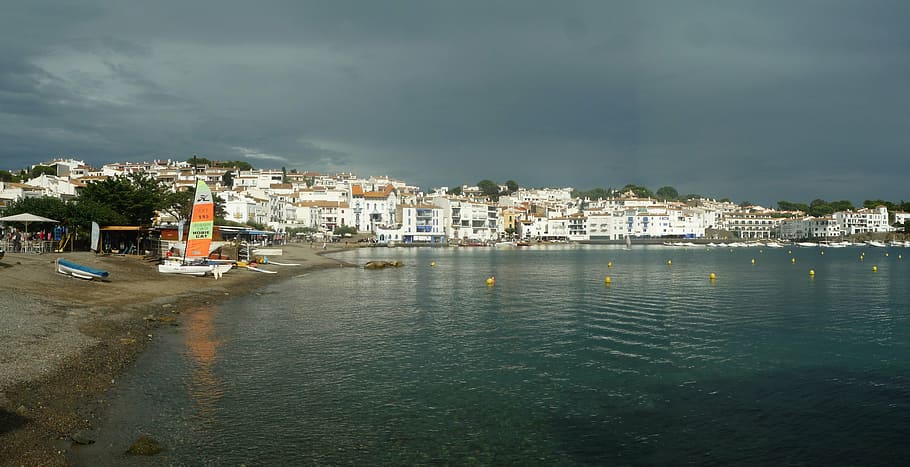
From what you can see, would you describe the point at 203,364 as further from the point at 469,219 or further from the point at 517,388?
the point at 469,219

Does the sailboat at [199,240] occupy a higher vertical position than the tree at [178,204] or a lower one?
lower

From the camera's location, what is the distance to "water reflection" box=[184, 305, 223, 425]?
1176cm

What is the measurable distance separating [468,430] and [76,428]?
6408mm

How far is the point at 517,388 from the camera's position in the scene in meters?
13.6

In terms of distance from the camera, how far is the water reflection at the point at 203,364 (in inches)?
463

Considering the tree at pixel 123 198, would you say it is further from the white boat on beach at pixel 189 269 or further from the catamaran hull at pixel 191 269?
the catamaran hull at pixel 191 269

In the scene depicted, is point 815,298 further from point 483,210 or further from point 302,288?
point 483,210

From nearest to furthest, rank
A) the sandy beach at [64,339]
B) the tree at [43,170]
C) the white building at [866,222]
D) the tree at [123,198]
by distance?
the sandy beach at [64,339] → the tree at [123,198] → the tree at [43,170] → the white building at [866,222]

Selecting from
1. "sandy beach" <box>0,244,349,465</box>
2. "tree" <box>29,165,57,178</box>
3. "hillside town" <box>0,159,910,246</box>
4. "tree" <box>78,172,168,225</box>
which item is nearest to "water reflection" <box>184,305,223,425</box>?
"sandy beach" <box>0,244,349,465</box>

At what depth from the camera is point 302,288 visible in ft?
118

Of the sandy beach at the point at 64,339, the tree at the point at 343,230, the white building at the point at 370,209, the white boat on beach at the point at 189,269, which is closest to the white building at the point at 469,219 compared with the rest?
the white building at the point at 370,209

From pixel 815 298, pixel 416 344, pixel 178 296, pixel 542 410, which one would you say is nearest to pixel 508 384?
pixel 542 410

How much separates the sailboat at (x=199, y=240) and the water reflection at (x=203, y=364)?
1231 cm

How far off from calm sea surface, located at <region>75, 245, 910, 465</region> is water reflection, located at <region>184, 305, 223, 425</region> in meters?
0.07
